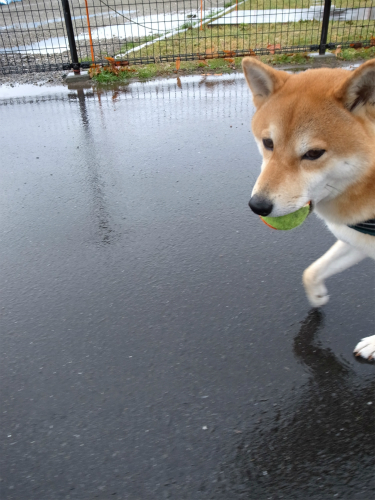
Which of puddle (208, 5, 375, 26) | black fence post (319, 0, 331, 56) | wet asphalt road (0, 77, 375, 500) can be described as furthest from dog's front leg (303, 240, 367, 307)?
puddle (208, 5, 375, 26)

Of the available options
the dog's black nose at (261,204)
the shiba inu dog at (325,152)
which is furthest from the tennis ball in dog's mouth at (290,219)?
the dog's black nose at (261,204)

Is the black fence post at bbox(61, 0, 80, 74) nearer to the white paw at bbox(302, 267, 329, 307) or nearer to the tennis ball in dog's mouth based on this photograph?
the white paw at bbox(302, 267, 329, 307)

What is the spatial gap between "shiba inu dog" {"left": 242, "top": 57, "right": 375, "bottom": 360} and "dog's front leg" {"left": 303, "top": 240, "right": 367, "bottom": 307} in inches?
13.9

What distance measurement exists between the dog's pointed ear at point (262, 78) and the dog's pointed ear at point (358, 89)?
411 millimetres

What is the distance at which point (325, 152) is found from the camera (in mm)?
2121

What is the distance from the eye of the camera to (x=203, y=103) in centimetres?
682

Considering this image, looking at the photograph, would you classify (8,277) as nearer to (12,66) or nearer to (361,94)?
(361,94)

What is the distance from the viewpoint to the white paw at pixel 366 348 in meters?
2.50

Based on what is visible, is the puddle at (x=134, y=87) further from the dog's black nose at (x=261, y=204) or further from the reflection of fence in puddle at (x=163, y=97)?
the dog's black nose at (x=261, y=204)

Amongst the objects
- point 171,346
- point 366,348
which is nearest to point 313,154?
point 366,348

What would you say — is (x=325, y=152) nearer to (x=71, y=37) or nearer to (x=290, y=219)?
(x=290, y=219)

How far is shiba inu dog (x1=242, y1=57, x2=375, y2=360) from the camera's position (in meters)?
2.11

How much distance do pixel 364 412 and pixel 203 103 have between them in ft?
18.2

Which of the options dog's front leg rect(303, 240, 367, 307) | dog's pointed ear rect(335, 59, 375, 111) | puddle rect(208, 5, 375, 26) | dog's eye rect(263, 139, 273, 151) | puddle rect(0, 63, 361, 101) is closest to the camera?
dog's pointed ear rect(335, 59, 375, 111)
